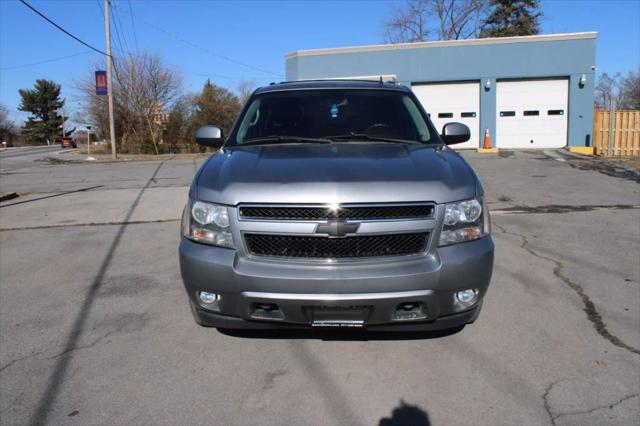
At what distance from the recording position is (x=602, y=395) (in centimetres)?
299

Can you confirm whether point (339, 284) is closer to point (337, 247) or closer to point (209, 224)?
point (337, 247)

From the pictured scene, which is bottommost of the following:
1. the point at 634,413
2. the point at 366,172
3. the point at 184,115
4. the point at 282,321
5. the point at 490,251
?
the point at 634,413

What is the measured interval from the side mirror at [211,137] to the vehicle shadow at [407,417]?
2.76 m

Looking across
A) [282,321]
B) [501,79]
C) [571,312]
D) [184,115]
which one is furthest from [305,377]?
[184,115]

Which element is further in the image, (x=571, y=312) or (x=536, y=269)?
(x=536, y=269)

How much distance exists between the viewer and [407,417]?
9.22 ft

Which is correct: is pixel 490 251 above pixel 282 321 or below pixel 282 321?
above

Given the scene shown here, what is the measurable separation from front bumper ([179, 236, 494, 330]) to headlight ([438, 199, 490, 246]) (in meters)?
0.06

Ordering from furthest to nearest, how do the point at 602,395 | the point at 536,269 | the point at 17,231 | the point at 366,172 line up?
the point at 17,231
the point at 536,269
the point at 366,172
the point at 602,395

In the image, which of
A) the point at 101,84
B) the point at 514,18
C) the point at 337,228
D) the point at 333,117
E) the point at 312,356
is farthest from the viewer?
the point at 514,18

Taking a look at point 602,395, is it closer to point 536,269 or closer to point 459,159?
point 459,159

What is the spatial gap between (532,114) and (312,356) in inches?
919

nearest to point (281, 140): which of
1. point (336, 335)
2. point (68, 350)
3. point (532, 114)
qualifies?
point (336, 335)

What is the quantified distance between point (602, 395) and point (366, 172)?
1851mm
